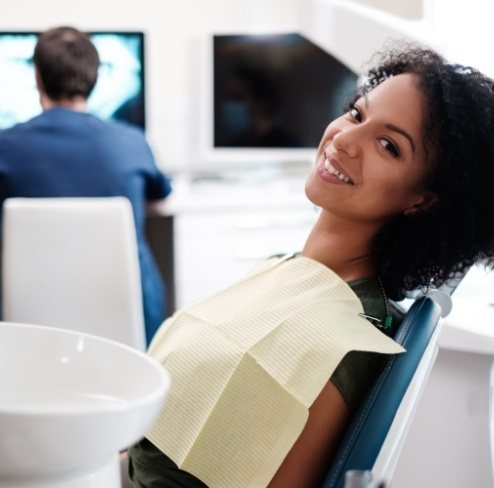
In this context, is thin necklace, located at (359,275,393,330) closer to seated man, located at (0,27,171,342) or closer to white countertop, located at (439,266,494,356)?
white countertop, located at (439,266,494,356)

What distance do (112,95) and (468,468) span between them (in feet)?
7.62

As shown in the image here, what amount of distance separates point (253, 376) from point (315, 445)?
4.1 inches


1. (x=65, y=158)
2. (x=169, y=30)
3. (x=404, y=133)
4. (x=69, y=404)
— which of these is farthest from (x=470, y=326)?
(x=169, y=30)

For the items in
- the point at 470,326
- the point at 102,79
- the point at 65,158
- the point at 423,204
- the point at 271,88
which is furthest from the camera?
the point at 271,88

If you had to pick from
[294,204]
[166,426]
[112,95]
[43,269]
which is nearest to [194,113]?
[112,95]

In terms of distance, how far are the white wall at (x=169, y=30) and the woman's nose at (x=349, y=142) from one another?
2.49m

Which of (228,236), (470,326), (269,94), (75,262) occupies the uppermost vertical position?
(470,326)

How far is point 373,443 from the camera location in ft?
3.01

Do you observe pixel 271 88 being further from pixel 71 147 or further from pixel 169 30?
pixel 71 147

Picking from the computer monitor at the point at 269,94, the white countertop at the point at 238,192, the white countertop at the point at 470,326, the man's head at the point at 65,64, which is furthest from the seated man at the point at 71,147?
the white countertop at the point at 470,326

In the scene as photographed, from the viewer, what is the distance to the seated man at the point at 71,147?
238 cm

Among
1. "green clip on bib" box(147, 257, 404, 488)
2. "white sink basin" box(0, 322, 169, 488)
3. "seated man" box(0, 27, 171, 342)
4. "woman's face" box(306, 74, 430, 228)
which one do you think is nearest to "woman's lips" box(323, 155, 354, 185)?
"woman's face" box(306, 74, 430, 228)

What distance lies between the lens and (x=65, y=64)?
2.46m

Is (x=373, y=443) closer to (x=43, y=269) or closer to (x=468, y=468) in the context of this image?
(x=468, y=468)
